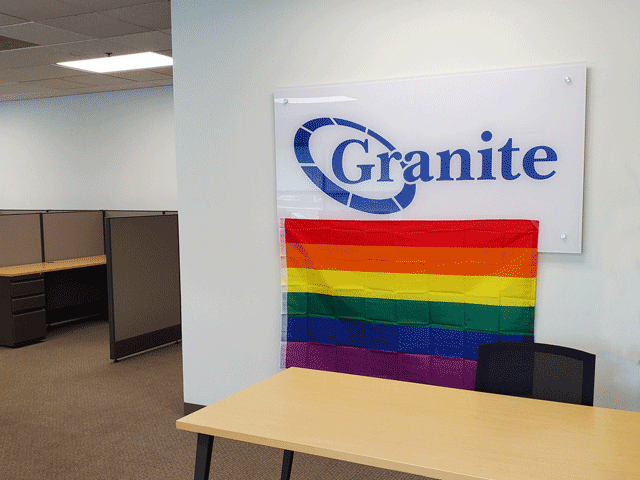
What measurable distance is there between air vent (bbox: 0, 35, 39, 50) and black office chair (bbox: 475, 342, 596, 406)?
458 cm

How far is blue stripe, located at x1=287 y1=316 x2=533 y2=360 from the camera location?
118 inches

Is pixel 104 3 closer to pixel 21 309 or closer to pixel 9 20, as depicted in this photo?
pixel 9 20

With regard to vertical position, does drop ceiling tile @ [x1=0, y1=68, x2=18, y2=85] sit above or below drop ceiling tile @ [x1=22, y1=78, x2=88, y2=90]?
below

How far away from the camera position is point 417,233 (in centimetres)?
309

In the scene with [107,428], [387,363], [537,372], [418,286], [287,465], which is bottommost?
[107,428]

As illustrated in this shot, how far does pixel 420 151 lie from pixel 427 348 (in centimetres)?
100

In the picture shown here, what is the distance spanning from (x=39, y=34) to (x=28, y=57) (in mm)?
979

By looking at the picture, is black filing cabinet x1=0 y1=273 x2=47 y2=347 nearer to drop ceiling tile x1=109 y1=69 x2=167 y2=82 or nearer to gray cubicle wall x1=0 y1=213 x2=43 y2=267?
gray cubicle wall x1=0 y1=213 x2=43 y2=267

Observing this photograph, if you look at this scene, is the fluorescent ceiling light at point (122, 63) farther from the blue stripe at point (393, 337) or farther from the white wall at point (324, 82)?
the blue stripe at point (393, 337)

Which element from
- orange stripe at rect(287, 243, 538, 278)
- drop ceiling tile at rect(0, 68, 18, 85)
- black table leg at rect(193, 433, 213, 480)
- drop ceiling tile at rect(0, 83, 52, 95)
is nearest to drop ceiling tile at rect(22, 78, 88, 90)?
drop ceiling tile at rect(0, 83, 52, 95)

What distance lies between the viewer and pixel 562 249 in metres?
2.80

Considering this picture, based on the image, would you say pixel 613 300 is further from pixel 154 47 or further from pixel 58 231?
pixel 58 231

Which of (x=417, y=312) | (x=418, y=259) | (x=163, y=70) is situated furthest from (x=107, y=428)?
(x=163, y=70)

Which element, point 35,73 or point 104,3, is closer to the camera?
point 104,3
